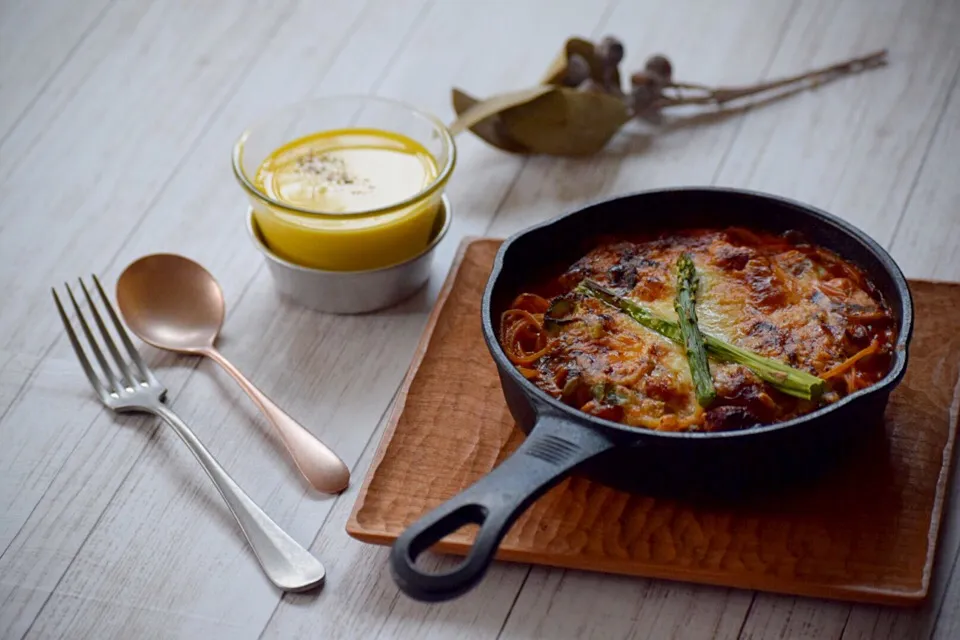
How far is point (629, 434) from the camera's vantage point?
1.81 meters

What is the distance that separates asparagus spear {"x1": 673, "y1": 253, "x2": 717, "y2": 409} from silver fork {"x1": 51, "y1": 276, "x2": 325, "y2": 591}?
0.78 m

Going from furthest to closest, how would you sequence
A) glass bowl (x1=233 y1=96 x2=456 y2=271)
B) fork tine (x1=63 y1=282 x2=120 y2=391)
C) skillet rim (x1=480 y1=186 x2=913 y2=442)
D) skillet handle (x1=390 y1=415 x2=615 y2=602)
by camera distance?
1. glass bowl (x1=233 y1=96 x2=456 y2=271)
2. fork tine (x1=63 y1=282 x2=120 y2=391)
3. skillet rim (x1=480 y1=186 x2=913 y2=442)
4. skillet handle (x1=390 y1=415 x2=615 y2=602)

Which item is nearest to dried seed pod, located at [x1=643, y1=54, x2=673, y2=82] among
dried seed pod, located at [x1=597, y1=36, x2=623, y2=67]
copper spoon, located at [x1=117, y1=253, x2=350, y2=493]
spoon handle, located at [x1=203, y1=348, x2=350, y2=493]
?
dried seed pod, located at [x1=597, y1=36, x2=623, y2=67]

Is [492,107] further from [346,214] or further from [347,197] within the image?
[346,214]

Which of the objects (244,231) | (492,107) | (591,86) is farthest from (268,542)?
(591,86)

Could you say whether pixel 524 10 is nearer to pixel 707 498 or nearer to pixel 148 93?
pixel 148 93

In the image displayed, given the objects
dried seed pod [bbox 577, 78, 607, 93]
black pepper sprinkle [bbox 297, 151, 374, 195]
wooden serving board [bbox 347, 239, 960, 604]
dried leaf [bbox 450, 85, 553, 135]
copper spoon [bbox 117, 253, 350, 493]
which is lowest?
wooden serving board [bbox 347, 239, 960, 604]

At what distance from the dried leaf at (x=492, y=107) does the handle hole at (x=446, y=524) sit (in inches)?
57.8

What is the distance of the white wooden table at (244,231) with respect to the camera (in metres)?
1.99

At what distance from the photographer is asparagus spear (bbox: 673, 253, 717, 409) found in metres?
1.98

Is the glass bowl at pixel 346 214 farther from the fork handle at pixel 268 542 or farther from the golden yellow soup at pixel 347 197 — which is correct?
the fork handle at pixel 268 542

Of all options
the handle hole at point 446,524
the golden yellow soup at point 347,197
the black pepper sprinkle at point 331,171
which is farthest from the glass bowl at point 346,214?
the handle hole at point 446,524

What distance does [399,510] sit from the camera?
6.86 ft

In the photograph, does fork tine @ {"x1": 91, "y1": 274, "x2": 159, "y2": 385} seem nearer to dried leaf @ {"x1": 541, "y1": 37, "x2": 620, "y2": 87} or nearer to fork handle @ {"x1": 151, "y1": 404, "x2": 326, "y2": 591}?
fork handle @ {"x1": 151, "y1": 404, "x2": 326, "y2": 591}
